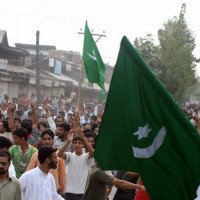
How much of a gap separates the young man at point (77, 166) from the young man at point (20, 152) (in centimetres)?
46

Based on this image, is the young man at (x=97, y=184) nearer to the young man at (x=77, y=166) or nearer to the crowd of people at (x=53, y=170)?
the crowd of people at (x=53, y=170)

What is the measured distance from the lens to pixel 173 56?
3566cm

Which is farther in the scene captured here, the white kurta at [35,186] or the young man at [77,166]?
the young man at [77,166]

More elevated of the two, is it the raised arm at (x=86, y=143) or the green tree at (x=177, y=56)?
the green tree at (x=177, y=56)

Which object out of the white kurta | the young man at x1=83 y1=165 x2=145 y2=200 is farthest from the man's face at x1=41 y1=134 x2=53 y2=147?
the white kurta

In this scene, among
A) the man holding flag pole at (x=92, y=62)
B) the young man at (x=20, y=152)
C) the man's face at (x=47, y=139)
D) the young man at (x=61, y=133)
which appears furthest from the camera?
the man holding flag pole at (x=92, y=62)

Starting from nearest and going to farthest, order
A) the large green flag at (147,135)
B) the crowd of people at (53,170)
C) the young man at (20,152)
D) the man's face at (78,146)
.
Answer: the large green flag at (147,135), the crowd of people at (53,170), the young man at (20,152), the man's face at (78,146)

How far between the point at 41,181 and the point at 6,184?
55 cm

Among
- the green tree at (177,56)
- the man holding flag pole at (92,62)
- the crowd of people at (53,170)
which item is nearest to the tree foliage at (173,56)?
the green tree at (177,56)

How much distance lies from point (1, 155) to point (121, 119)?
5.85ft

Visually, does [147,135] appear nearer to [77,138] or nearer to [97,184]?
[97,184]

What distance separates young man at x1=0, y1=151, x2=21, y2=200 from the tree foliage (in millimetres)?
29188

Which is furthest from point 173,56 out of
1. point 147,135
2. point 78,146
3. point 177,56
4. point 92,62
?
point 147,135

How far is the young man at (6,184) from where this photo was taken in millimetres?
4363
